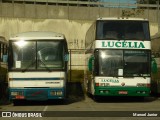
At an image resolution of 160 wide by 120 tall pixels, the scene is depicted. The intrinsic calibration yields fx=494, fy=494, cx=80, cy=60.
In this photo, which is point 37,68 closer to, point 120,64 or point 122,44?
point 120,64

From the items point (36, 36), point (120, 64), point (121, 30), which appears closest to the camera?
point (36, 36)

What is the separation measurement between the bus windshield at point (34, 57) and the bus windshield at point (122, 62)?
7.64 ft

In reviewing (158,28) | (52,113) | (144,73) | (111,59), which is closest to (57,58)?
(111,59)

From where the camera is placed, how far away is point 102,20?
2162cm

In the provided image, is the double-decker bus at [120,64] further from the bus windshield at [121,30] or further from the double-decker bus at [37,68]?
the double-decker bus at [37,68]

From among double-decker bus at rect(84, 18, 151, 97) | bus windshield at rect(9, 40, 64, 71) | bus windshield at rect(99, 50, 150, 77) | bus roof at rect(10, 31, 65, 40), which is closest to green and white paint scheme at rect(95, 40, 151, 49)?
double-decker bus at rect(84, 18, 151, 97)

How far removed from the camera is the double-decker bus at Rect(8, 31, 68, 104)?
19.6m

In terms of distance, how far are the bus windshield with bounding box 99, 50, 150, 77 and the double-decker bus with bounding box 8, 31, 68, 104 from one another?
2153mm

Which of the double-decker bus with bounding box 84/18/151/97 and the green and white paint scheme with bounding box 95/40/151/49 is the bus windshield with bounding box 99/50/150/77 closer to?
the double-decker bus with bounding box 84/18/151/97

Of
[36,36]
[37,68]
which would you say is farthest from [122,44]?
[37,68]

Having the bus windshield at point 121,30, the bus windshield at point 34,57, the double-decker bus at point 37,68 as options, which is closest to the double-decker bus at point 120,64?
the bus windshield at point 121,30

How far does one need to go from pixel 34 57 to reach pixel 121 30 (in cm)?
422

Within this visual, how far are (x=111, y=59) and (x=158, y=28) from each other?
19476 mm

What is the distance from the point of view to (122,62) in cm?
2131
